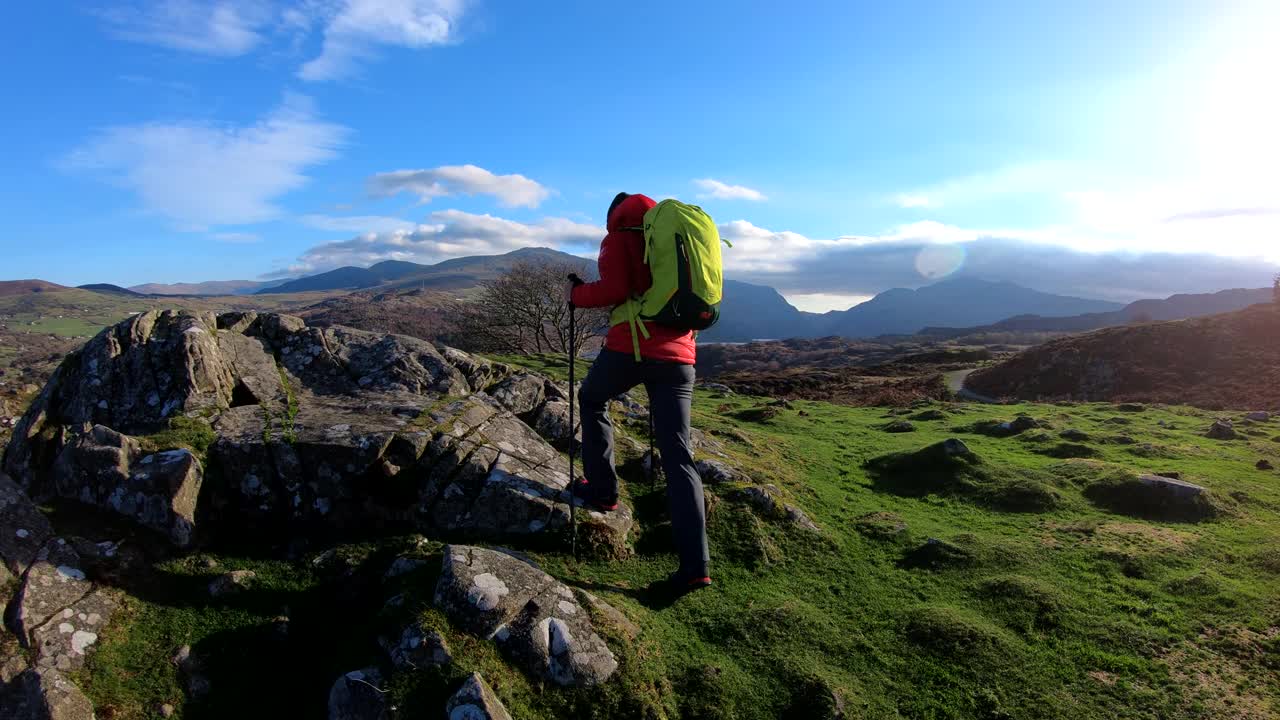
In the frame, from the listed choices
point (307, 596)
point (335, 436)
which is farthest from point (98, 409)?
point (307, 596)

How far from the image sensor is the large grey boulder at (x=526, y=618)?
217 inches

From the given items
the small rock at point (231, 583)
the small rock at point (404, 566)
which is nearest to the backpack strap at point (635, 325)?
the small rock at point (404, 566)

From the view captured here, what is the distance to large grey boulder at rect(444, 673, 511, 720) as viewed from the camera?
4.80 m

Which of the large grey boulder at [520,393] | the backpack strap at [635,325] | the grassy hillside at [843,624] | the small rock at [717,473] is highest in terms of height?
the backpack strap at [635,325]

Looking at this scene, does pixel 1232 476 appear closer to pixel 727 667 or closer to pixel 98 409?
pixel 727 667

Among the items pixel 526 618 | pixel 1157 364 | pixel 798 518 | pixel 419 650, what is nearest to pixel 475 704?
pixel 419 650

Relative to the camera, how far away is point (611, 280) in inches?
280

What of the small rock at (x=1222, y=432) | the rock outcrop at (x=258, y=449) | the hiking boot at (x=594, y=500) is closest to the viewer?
the rock outcrop at (x=258, y=449)

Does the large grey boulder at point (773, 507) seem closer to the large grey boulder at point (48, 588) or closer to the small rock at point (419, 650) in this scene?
the small rock at point (419, 650)

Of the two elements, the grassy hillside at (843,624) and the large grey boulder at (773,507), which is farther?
the large grey boulder at (773,507)

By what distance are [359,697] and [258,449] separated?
4450mm

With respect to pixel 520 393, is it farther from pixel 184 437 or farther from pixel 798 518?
pixel 798 518

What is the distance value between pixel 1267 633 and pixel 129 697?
40.0 ft

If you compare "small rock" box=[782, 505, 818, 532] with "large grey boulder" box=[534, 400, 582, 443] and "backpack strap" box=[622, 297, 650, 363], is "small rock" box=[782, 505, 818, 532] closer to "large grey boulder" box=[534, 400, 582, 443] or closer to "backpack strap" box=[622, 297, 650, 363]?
"large grey boulder" box=[534, 400, 582, 443]
